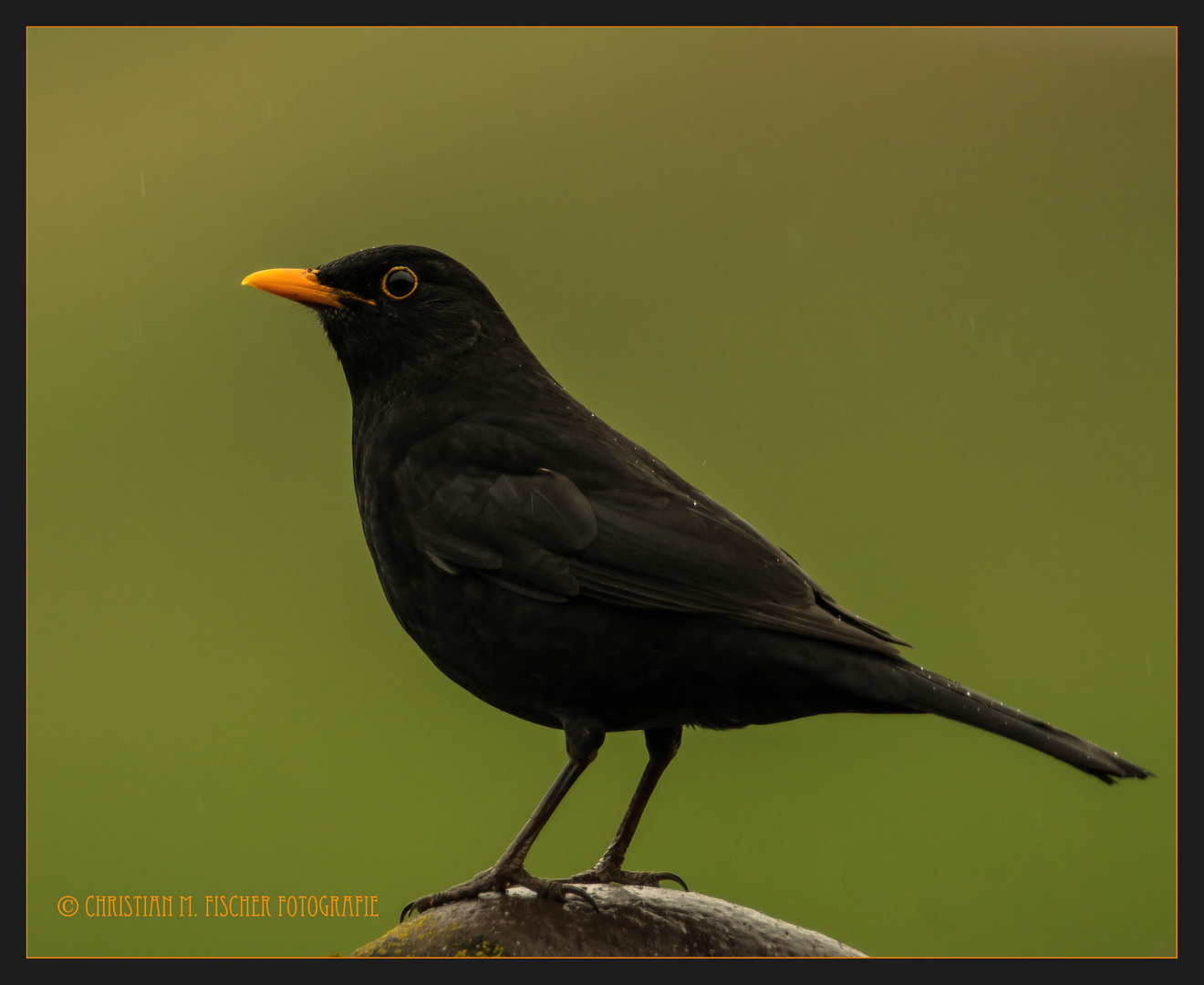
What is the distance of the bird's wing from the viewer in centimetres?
371

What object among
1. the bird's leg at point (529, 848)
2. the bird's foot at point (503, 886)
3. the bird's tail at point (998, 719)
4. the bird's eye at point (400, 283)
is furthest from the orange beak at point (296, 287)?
the bird's tail at point (998, 719)

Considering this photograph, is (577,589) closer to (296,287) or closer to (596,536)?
(596,536)

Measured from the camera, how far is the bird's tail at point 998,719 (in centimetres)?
323

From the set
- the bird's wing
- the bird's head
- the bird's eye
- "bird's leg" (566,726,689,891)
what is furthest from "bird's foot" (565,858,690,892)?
the bird's eye

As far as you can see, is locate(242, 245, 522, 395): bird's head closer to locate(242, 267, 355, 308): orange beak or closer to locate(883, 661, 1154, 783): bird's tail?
locate(242, 267, 355, 308): orange beak

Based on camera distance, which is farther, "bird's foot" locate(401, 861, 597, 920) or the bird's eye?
the bird's eye

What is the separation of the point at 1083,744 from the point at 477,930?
82.6 inches

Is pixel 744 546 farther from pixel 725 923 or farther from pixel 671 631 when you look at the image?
pixel 725 923

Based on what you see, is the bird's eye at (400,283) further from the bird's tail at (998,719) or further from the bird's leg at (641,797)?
the bird's tail at (998,719)

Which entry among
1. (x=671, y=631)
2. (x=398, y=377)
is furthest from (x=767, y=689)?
(x=398, y=377)

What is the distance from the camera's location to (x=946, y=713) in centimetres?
343

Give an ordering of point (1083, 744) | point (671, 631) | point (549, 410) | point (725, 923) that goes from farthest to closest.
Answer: point (549, 410)
point (725, 923)
point (671, 631)
point (1083, 744)

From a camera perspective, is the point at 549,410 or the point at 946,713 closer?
the point at 946,713

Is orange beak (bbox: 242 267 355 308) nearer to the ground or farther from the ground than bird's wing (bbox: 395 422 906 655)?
farther from the ground
